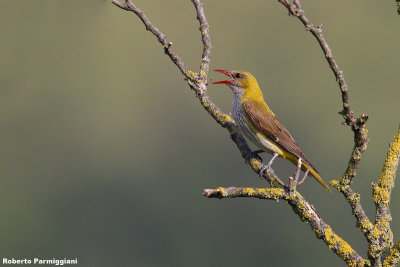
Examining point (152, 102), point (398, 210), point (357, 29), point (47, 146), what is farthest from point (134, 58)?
point (398, 210)

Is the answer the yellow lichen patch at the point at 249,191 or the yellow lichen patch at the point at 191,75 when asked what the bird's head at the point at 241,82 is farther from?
the yellow lichen patch at the point at 249,191

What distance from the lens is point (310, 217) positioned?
4688 millimetres

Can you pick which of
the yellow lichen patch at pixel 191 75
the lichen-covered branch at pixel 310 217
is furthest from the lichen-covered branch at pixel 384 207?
the yellow lichen patch at pixel 191 75

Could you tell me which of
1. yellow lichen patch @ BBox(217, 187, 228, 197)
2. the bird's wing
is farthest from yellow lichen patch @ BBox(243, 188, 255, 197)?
the bird's wing

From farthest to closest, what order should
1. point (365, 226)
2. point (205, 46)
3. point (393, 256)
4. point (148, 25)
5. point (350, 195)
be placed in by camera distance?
1. point (205, 46)
2. point (148, 25)
3. point (350, 195)
4. point (365, 226)
5. point (393, 256)

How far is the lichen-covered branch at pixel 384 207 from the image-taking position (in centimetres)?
441

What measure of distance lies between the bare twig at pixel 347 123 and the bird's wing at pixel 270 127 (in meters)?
2.62

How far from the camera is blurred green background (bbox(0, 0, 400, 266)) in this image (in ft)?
95.9

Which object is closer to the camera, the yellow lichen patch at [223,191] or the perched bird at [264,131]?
the yellow lichen patch at [223,191]

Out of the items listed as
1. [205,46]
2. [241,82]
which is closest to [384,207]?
[205,46]

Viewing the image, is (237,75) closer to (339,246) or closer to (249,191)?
(249,191)

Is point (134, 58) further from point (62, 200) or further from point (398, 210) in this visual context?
point (398, 210)

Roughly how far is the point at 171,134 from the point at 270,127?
1360 inches

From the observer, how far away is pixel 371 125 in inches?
1420
